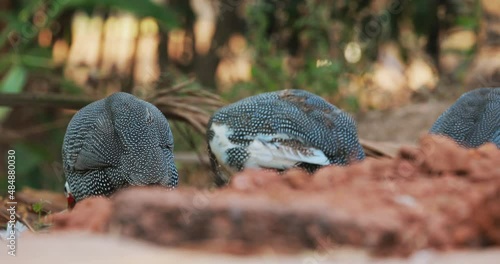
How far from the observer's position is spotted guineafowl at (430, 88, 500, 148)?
3803 millimetres

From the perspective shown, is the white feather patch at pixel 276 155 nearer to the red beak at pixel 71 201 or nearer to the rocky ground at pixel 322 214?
the red beak at pixel 71 201

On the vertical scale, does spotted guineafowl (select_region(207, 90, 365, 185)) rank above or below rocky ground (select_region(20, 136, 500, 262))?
below

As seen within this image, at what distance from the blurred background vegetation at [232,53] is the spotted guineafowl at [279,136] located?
6.80ft

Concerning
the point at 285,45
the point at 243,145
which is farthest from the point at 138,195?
the point at 285,45

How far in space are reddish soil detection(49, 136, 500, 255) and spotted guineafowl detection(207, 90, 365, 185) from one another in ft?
4.65

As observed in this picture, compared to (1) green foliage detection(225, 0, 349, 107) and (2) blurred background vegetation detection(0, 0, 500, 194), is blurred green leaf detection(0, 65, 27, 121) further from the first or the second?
(1) green foliage detection(225, 0, 349, 107)

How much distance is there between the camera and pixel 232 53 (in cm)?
903

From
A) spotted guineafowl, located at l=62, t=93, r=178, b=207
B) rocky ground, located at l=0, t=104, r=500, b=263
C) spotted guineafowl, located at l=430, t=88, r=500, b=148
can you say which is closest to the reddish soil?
rocky ground, located at l=0, t=104, r=500, b=263

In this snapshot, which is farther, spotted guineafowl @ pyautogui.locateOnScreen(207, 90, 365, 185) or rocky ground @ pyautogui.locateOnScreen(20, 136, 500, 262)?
spotted guineafowl @ pyautogui.locateOnScreen(207, 90, 365, 185)

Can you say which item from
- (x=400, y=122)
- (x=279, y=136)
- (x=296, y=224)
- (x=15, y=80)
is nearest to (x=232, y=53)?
(x=15, y=80)

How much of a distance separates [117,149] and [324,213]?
1.88m

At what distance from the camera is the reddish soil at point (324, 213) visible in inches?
67.6

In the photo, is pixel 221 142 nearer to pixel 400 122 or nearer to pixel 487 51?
pixel 400 122

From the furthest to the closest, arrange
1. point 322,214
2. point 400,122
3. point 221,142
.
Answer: point 400,122, point 221,142, point 322,214
